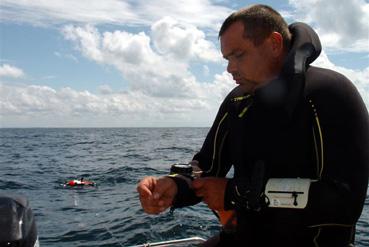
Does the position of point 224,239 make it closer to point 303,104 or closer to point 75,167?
point 303,104

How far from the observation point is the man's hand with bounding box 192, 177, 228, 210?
2.59 metres

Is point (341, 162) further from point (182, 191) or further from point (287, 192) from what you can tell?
point (182, 191)

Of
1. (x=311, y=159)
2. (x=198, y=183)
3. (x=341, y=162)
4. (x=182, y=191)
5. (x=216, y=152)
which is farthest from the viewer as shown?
(x=216, y=152)

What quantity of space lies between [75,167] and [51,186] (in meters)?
9.45

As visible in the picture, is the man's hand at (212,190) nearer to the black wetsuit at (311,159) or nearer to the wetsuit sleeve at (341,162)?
the black wetsuit at (311,159)

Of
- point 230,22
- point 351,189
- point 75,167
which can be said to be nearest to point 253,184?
point 351,189

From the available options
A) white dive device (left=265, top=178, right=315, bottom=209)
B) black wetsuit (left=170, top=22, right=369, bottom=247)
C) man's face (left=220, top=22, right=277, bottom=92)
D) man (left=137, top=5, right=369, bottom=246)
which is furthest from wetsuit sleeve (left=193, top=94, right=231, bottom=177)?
white dive device (left=265, top=178, right=315, bottom=209)

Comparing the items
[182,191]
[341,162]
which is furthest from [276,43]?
[182,191]

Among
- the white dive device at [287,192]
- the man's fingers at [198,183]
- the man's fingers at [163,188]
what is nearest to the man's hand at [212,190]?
the man's fingers at [198,183]

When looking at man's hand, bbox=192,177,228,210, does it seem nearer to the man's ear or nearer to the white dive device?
the white dive device

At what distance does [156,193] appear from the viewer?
270 centimetres

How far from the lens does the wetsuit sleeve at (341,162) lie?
2.35 m

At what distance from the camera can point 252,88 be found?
9.52ft

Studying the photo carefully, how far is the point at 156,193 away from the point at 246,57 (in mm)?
1014
